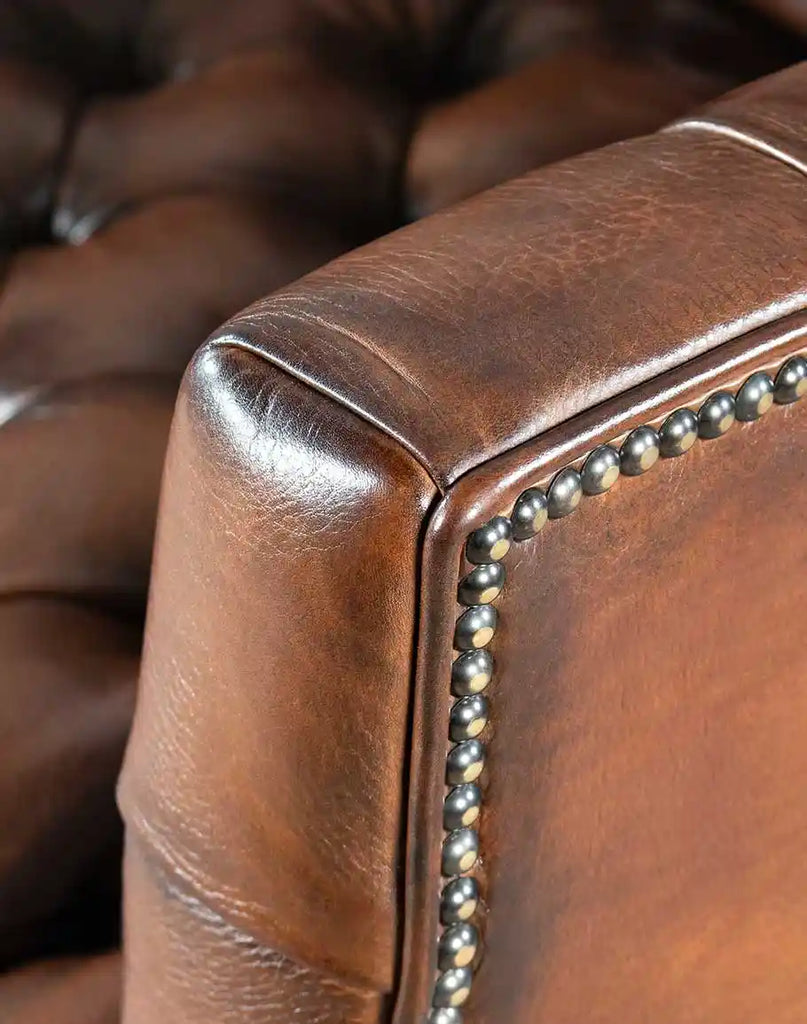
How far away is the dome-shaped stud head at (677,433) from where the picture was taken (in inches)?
11.6

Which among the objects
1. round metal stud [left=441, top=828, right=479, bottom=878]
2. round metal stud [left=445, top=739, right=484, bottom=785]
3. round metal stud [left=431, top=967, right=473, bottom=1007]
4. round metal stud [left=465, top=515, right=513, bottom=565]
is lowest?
round metal stud [left=431, top=967, right=473, bottom=1007]

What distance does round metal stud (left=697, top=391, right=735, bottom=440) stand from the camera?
0.30 metres

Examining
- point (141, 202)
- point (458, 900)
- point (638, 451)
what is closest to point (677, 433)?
point (638, 451)

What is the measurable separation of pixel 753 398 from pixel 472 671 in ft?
0.30

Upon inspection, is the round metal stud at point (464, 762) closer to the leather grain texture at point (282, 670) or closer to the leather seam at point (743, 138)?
the leather grain texture at point (282, 670)

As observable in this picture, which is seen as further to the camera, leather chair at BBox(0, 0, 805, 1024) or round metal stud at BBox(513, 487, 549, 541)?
leather chair at BBox(0, 0, 805, 1024)

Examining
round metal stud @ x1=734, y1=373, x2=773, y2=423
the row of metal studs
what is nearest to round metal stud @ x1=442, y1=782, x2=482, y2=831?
the row of metal studs

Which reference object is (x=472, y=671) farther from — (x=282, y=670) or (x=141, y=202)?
(x=141, y=202)

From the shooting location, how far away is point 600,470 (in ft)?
0.94

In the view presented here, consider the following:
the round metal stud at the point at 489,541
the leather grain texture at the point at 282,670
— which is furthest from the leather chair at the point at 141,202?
the round metal stud at the point at 489,541

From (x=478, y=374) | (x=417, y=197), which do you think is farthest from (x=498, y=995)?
(x=417, y=197)

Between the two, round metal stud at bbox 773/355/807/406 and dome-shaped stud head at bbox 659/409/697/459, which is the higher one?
round metal stud at bbox 773/355/807/406

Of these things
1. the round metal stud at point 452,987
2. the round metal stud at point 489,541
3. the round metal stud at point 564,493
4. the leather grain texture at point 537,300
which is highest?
the leather grain texture at point 537,300

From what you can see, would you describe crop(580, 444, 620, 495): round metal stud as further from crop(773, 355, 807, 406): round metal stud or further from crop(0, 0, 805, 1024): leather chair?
crop(0, 0, 805, 1024): leather chair
